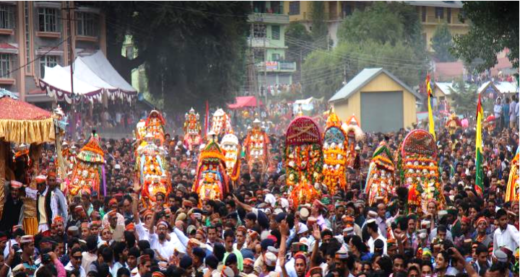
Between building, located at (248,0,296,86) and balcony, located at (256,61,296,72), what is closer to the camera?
building, located at (248,0,296,86)

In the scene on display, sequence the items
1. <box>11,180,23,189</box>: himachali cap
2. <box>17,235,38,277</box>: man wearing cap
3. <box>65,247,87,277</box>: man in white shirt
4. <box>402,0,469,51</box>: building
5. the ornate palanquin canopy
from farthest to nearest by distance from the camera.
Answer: <box>402,0,469,51</box>: building < <box>11,180,23,189</box>: himachali cap < the ornate palanquin canopy < <box>17,235,38,277</box>: man wearing cap < <box>65,247,87,277</box>: man in white shirt

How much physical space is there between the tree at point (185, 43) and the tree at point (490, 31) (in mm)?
16503

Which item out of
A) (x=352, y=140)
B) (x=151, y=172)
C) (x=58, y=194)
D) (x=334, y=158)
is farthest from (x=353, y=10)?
(x=58, y=194)

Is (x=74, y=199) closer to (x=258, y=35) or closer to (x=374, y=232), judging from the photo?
(x=374, y=232)

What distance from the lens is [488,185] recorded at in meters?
22.8

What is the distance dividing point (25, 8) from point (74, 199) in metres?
28.9

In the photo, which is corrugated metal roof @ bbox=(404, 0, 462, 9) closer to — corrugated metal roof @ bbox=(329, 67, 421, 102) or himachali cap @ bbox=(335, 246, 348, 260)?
corrugated metal roof @ bbox=(329, 67, 421, 102)

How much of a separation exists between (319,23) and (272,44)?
3831mm

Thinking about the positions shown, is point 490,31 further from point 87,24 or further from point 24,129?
point 87,24

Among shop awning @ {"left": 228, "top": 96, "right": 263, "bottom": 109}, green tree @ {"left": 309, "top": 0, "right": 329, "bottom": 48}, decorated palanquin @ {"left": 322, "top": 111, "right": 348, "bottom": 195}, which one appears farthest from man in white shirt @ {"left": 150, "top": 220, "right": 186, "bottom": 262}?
green tree @ {"left": 309, "top": 0, "right": 329, "bottom": 48}

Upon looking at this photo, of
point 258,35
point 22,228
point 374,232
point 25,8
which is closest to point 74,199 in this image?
point 22,228

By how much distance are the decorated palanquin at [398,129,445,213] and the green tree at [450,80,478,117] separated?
37.6 metres

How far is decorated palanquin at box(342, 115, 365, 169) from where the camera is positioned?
24.8 m

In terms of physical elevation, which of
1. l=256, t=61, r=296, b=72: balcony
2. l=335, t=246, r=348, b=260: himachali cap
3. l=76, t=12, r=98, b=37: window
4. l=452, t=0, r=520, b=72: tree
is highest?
l=76, t=12, r=98, b=37: window
